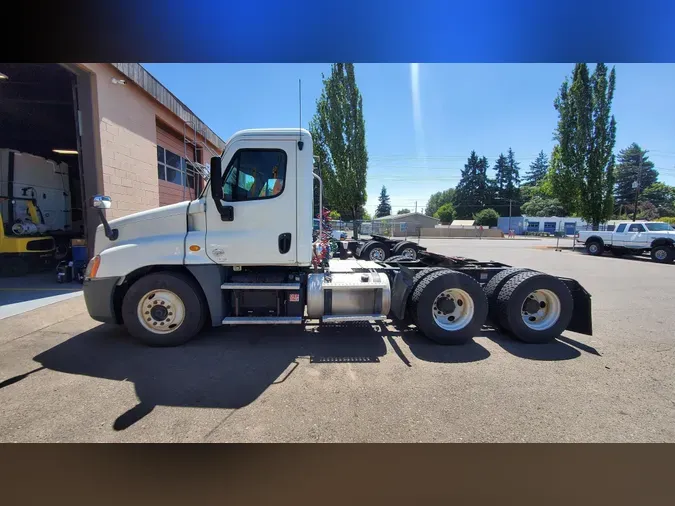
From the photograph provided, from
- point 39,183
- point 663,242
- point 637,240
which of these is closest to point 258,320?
point 39,183

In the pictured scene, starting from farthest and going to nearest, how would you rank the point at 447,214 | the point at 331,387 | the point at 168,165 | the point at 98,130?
the point at 447,214
the point at 168,165
the point at 98,130
the point at 331,387

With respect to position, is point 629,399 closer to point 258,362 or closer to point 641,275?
point 258,362

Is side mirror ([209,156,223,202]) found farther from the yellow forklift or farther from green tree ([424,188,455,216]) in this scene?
green tree ([424,188,455,216])

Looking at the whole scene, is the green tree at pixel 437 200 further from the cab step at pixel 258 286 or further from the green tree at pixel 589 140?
the cab step at pixel 258 286

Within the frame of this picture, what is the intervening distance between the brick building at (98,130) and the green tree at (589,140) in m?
26.8

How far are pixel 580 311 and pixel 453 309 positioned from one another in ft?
6.34

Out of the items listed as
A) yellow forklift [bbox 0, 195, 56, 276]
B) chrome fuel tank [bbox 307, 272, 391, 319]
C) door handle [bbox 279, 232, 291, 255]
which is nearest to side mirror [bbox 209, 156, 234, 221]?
door handle [bbox 279, 232, 291, 255]

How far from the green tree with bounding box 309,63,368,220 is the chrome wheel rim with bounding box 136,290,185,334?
62.4 ft

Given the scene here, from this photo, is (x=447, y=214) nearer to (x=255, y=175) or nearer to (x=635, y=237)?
(x=635, y=237)

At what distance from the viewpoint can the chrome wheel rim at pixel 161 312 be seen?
13.7 feet

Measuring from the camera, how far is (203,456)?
2332 mm

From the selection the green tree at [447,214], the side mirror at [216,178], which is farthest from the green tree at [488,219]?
the side mirror at [216,178]

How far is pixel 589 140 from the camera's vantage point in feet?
76.9
